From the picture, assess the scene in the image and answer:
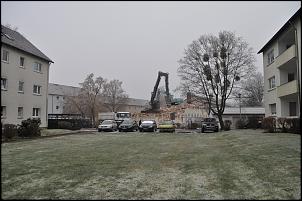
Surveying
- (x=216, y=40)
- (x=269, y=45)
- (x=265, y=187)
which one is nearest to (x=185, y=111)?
(x=216, y=40)

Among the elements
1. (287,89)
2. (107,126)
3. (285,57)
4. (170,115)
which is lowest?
(107,126)

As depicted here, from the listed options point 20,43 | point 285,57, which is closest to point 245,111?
point 285,57

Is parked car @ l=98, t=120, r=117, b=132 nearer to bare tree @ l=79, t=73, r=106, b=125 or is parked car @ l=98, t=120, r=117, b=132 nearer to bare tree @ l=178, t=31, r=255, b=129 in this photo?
bare tree @ l=178, t=31, r=255, b=129

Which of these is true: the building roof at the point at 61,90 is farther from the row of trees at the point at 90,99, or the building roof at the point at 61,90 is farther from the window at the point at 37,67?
the window at the point at 37,67

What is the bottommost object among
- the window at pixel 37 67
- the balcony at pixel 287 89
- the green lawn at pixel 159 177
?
the green lawn at pixel 159 177

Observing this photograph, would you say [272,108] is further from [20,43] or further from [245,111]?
[20,43]

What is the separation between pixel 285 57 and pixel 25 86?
2463 centimetres

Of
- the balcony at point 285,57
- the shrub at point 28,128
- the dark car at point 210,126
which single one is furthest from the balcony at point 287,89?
the shrub at point 28,128

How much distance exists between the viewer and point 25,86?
32219 mm

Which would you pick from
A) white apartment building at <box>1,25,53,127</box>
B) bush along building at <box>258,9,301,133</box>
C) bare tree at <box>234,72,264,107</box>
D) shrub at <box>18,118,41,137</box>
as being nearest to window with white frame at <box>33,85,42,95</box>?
white apartment building at <box>1,25,53,127</box>

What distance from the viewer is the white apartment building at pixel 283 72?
2441cm

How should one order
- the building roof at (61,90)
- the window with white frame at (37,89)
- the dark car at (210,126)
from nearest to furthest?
the window with white frame at (37,89) < the dark car at (210,126) < the building roof at (61,90)

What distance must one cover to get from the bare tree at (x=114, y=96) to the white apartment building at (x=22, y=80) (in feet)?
147

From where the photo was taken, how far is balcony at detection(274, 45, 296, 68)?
2392 centimetres
